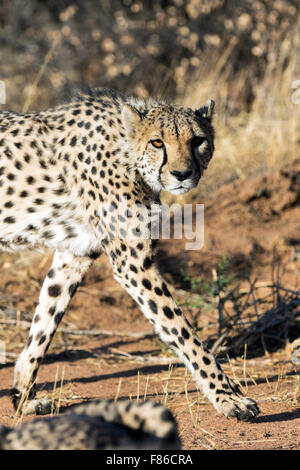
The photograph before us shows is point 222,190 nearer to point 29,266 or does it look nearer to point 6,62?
point 29,266

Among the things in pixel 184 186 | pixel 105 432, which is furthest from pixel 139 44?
pixel 105 432

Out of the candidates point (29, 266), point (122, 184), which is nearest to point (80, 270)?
point (122, 184)

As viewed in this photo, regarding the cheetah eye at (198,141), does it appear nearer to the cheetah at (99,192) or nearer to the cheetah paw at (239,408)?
the cheetah at (99,192)

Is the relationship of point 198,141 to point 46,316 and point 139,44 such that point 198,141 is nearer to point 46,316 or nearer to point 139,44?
point 46,316

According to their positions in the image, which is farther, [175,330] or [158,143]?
[158,143]

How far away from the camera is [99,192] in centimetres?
399

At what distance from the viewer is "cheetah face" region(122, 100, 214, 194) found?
3822mm

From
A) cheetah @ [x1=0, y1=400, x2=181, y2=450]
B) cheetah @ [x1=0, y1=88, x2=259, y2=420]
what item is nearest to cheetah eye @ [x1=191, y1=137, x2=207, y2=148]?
cheetah @ [x1=0, y1=88, x2=259, y2=420]

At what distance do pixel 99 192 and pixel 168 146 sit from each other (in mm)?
460

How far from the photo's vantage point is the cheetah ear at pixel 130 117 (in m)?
3.97

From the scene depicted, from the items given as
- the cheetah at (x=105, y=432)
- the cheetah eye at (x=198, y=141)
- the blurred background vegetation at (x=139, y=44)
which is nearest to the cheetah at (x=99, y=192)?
the cheetah eye at (x=198, y=141)

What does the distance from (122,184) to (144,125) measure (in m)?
0.35

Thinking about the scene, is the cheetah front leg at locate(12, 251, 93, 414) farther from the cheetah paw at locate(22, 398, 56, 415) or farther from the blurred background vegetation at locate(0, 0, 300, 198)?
the blurred background vegetation at locate(0, 0, 300, 198)

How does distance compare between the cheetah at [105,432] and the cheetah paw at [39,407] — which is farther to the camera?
the cheetah paw at [39,407]
